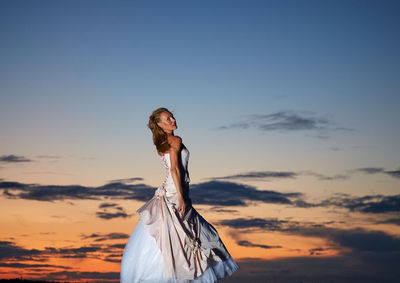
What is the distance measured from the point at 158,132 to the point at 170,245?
2311 millimetres

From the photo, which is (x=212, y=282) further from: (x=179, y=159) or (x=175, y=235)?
(x=179, y=159)

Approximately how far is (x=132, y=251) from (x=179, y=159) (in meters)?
2.09

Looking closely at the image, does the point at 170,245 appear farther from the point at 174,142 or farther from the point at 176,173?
the point at 174,142

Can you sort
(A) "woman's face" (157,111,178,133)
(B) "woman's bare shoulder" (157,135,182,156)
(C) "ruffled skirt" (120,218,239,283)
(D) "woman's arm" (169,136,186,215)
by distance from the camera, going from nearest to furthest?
(C) "ruffled skirt" (120,218,239,283), (D) "woman's arm" (169,136,186,215), (B) "woman's bare shoulder" (157,135,182,156), (A) "woman's face" (157,111,178,133)

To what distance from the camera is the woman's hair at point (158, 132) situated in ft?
49.1

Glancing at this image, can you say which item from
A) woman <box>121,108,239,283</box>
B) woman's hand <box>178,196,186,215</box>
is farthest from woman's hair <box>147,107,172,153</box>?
woman's hand <box>178,196,186,215</box>

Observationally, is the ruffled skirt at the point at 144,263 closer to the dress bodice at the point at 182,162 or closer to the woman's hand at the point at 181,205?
the woman's hand at the point at 181,205

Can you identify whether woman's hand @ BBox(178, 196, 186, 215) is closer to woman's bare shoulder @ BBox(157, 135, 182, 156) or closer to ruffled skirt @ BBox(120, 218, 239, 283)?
ruffled skirt @ BBox(120, 218, 239, 283)

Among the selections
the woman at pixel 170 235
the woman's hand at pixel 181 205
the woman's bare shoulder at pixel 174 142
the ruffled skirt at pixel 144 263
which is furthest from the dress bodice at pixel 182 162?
the ruffled skirt at pixel 144 263

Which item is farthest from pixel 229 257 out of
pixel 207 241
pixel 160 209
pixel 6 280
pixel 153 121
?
pixel 6 280

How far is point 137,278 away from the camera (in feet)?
48.1

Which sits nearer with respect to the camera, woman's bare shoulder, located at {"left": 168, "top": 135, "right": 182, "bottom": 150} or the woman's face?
woman's bare shoulder, located at {"left": 168, "top": 135, "right": 182, "bottom": 150}

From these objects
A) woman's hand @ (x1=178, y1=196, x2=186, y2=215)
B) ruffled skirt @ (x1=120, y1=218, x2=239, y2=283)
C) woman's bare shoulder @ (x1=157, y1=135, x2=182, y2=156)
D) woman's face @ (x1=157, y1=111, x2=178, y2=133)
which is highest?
woman's face @ (x1=157, y1=111, x2=178, y2=133)

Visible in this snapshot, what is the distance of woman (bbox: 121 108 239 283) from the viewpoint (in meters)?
14.7
